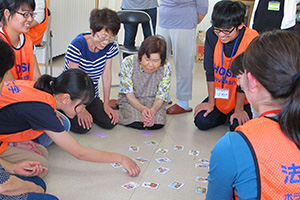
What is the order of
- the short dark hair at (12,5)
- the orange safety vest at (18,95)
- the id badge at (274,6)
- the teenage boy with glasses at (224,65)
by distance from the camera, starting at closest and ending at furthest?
the orange safety vest at (18,95) → the short dark hair at (12,5) → the teenage boy with glasses at (224,65) → the id badge at (274,6)

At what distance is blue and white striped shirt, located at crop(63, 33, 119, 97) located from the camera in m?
2.75

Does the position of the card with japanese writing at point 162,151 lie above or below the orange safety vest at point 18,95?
below

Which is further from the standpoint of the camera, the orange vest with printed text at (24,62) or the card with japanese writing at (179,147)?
the card with japanese writing at (179,147)

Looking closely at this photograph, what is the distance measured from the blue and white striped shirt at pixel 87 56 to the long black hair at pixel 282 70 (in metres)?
1.92

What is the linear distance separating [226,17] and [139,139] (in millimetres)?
1192

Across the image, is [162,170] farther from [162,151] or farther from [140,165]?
[162,151]

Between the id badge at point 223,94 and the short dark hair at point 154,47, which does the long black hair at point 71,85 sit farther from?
the id badge at point 223,94

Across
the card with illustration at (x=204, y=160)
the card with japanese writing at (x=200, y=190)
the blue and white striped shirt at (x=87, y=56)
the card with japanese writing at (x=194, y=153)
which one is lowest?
the card with japanese writing at (x=194, y=153)

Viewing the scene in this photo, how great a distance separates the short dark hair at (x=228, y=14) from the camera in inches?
96.4

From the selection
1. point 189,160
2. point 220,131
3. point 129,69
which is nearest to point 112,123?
point 129,69

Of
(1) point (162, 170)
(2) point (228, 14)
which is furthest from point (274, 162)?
(2) point (228, 14)

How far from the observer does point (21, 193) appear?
141 centimetres

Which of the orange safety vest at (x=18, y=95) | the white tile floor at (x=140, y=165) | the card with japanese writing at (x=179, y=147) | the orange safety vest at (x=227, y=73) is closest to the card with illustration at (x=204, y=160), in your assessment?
the white tile floor at (x=140, y=165)

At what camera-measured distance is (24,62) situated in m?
2.47
